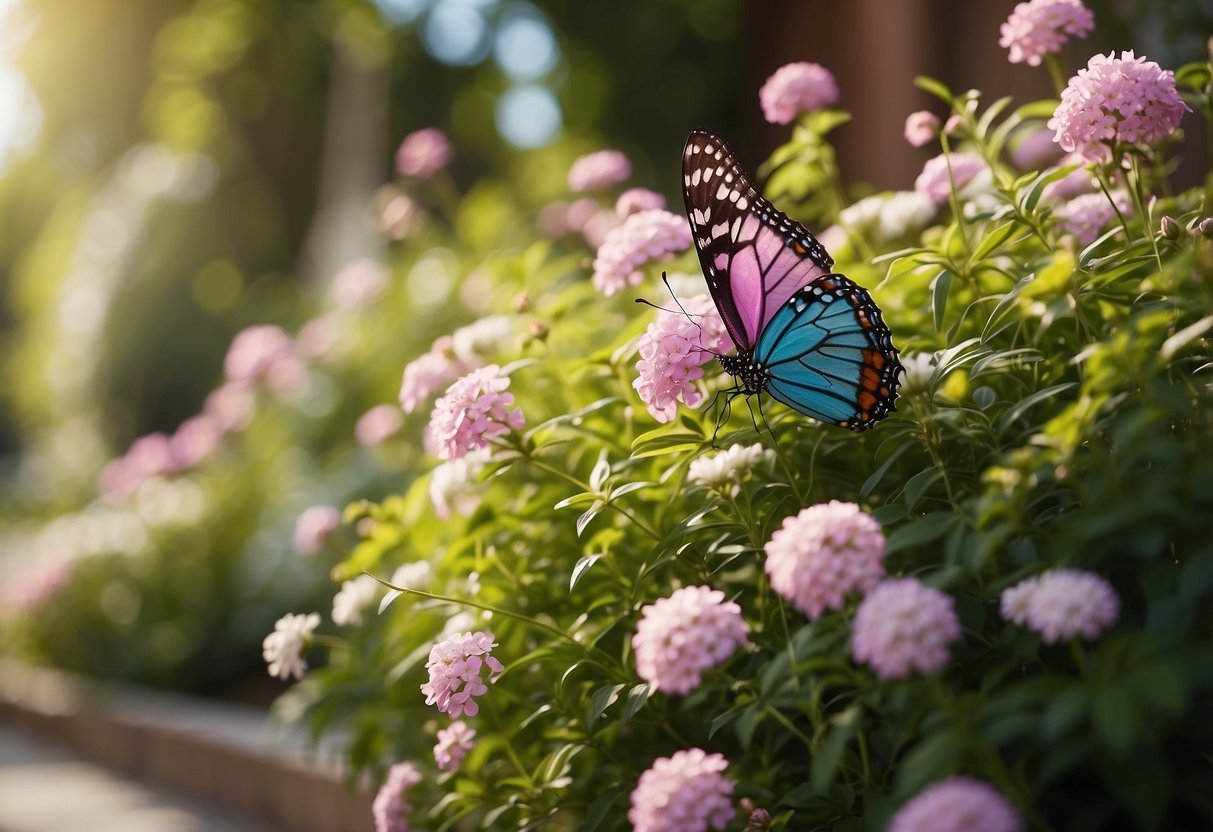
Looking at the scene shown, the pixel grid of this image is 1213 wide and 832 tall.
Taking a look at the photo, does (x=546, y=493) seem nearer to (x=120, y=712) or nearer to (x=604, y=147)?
(x=120, y=712)

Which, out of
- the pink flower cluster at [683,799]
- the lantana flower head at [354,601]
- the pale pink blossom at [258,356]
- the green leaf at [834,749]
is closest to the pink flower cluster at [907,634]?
the green leaf at [834,749]

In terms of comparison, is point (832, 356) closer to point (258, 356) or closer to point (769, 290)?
point (769, 290)

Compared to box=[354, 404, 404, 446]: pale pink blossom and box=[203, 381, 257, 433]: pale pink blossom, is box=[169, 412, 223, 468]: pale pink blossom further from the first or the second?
box=[354, 404, 404, 446]: pale pink blossom

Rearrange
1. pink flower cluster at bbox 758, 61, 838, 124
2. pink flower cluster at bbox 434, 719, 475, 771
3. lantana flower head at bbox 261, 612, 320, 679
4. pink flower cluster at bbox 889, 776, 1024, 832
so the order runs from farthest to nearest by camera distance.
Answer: pink flower cluster at bbox 758, 61, 838, 124
lantana flower head at bbox 261, 612, 320, 679
pink flower cluster at bbox 434, 719, 475, 771
pink flower cluster at bbox 889, 776, 1024, 832

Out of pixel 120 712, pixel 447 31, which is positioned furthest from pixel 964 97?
pixel 447 31

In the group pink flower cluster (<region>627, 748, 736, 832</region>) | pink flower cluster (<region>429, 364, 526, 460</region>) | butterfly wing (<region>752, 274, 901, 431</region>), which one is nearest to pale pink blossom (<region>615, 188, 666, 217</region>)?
butterfly wing (<region>752, 274, 901, 431</region>)

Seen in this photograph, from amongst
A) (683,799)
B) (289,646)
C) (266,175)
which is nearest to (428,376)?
(289,646)
